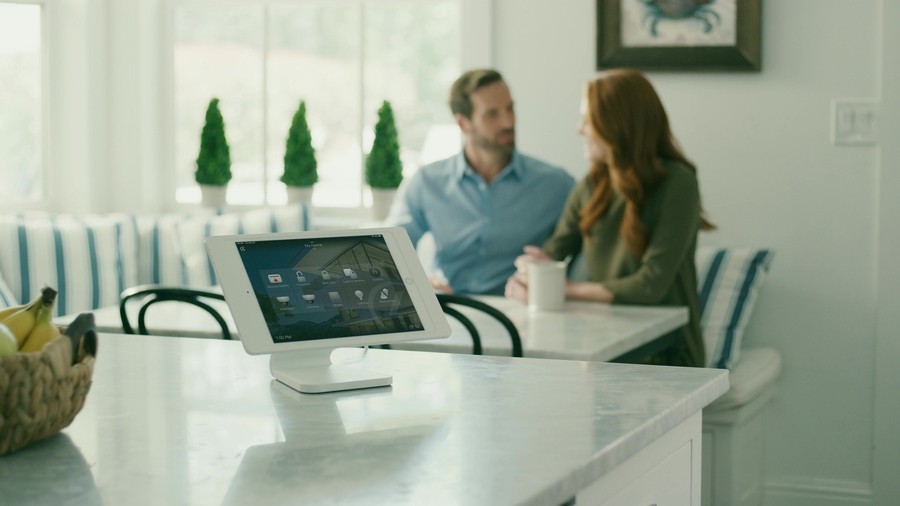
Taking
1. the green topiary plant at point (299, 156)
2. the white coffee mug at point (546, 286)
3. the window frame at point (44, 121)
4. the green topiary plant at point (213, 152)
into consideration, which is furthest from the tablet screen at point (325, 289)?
the window frame at point (44, 121)

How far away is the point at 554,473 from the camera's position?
128 centimetres

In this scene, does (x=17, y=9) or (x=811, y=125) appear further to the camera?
(x=17, y=9)

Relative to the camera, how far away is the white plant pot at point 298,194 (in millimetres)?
4371

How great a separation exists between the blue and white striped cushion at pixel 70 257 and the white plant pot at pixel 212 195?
1.01 feet

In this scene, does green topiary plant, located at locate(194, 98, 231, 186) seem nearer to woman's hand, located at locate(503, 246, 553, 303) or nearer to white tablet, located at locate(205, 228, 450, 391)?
woman's hand, located at locate(503, 246, 553, 303)

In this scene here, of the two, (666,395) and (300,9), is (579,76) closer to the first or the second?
(300,9)

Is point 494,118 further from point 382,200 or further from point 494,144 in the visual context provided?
point 382,200


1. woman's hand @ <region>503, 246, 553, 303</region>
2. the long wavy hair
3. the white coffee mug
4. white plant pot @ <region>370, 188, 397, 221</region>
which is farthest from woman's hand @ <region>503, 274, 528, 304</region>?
white plant pot @ <region>370, 188, 397, 221</region>

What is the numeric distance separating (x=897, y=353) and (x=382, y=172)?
1722 mm

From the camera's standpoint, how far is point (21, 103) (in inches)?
178

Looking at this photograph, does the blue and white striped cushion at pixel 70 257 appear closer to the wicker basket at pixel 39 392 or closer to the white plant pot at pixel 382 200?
the white plant pot at pixel 382 200

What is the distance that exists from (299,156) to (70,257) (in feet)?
2.74

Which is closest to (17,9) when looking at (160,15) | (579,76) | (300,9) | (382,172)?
(160,15)

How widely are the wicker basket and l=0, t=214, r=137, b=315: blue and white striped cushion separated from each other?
8.94 feet
